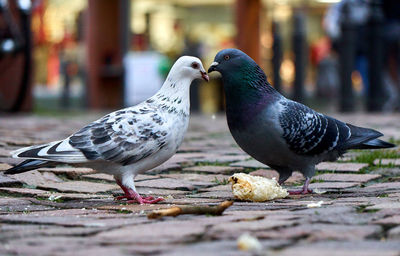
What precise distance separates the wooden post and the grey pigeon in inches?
457

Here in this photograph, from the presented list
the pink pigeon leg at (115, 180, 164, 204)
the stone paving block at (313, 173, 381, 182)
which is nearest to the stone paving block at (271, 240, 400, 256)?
the pink pigeon leg at (115, 180, 164, 204)

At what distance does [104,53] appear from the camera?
16625 millimetres

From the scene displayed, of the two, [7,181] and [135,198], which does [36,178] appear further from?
[135,198]

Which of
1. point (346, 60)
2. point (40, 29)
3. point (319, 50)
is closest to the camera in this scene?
point (346, 60)

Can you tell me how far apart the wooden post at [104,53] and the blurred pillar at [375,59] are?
542cm

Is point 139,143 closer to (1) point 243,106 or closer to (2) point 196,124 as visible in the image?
(1) point 243,106

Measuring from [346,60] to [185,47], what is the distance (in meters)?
3.41

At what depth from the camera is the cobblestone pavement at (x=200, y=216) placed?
8.84 feet

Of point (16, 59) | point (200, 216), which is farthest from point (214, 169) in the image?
point (16, 59)

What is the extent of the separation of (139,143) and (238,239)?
4.79 ft

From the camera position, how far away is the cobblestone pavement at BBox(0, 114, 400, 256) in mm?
2693

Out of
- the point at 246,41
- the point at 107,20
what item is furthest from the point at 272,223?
the point at 107,20

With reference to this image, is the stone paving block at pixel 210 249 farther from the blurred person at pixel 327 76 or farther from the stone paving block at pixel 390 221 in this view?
the blurred person at pixel 327 76

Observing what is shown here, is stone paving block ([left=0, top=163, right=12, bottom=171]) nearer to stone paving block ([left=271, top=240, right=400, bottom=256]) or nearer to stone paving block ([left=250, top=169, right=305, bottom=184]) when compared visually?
stone paving block ([left=250, top=169, right=305, bottom=184])
